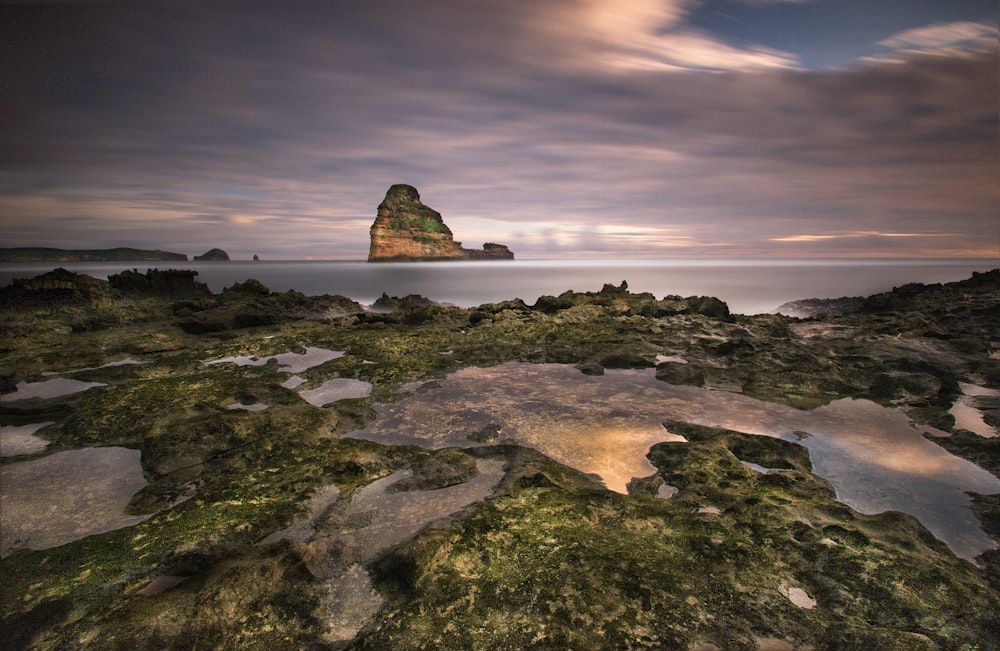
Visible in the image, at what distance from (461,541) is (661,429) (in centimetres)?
490

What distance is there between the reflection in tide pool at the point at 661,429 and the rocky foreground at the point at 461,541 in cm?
35

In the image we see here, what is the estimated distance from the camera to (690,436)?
775cm

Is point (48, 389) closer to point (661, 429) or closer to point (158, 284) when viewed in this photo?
point (661, 429)

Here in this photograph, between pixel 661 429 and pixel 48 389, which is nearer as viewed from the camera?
pixel 661 429

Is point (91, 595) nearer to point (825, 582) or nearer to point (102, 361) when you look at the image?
point (825, 582)

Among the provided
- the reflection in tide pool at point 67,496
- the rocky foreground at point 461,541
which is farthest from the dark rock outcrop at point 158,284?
the reflection in tide pool at point 67,496

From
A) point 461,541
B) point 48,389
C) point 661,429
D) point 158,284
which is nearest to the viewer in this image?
point 461,541

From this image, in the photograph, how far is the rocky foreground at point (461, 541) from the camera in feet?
11.7

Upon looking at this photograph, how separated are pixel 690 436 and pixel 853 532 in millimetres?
3104

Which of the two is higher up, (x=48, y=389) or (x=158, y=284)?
(x=158, y=284)

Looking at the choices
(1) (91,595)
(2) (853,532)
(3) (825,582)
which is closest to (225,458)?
(1) (91,595)

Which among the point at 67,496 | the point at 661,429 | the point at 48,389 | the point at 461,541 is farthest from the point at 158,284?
the point at 461,541

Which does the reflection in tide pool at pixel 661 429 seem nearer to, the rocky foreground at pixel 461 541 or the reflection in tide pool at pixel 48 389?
the rocky foreground at pixel 461 541

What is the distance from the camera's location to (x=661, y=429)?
26.7 feet
